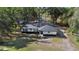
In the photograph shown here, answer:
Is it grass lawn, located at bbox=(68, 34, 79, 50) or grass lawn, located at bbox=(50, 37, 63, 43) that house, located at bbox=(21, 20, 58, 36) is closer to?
grass lawn, located at bbox=(50, 37, 63, 43)

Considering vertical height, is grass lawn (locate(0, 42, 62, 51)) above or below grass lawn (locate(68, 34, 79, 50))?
below

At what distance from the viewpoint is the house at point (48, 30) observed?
1.39m

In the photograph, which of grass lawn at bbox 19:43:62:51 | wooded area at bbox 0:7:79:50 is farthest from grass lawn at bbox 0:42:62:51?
wooded area at bbox 0:7:79:50

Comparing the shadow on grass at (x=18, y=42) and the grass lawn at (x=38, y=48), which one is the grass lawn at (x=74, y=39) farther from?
the shadow on grass at (x=18, y=42)

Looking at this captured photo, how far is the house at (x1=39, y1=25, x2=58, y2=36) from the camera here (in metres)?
1.39

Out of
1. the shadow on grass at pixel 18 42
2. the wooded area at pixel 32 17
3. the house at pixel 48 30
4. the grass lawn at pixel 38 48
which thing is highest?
the wooded area at pixel 32 17

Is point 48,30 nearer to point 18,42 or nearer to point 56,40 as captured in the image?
point 56,40

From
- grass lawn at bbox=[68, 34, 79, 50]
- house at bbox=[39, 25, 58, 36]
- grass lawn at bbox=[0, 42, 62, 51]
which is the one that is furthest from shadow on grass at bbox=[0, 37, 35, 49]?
grass lawn at bbox=[68, 34, 79, 50]

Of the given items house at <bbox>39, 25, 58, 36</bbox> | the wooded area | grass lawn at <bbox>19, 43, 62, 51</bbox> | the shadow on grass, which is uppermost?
the wooded area

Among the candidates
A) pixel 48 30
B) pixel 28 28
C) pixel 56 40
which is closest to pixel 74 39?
pixel 56 40

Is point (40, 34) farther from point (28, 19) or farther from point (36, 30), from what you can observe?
point (28, 19)

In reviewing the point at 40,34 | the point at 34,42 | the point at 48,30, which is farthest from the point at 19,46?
the point at 48,30

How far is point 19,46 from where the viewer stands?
1386 millimetres

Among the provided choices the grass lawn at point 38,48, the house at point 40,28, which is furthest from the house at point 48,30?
the grass lawn at point 38,48
